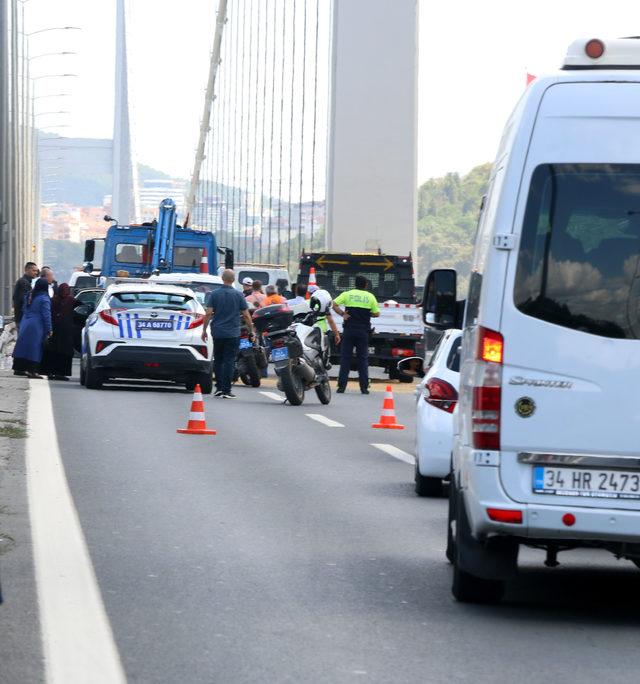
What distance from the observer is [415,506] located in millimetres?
11086

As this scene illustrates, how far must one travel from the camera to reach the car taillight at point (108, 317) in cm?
2288

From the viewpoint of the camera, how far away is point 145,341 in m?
22.8

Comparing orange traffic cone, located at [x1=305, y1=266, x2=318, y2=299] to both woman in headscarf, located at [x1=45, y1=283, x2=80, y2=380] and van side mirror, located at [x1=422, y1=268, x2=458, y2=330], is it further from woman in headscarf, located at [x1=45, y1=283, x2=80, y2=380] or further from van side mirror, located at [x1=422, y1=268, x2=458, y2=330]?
van side mirror, located at [x1=422, y1=268, x2=458, y2=330]

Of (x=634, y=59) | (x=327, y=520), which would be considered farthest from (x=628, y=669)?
(x=327, y=520)

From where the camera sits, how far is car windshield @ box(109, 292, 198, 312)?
23172mm

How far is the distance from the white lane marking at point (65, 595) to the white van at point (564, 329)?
4.92ft

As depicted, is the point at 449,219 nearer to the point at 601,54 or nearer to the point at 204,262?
the point at 204,262

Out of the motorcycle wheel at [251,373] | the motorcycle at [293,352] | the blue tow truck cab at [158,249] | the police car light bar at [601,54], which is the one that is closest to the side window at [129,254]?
the blue tow truck cab at [158,249]

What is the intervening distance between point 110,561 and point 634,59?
3122 mm

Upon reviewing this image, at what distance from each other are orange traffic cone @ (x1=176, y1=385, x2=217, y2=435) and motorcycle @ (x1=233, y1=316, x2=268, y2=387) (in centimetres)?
841

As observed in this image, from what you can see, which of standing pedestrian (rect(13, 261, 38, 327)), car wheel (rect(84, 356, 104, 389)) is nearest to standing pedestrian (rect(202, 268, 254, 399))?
car wheel (rect(84, 356, 104, 389))

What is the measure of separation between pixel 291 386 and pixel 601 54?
14816 millimetres

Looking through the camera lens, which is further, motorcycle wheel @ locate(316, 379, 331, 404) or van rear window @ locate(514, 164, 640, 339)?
motorcycle wheel @ locate(316, 379, 331, 404)

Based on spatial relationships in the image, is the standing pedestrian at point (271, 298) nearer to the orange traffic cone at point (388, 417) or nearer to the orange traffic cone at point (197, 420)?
the orange traffic cone at point (388, 417)
